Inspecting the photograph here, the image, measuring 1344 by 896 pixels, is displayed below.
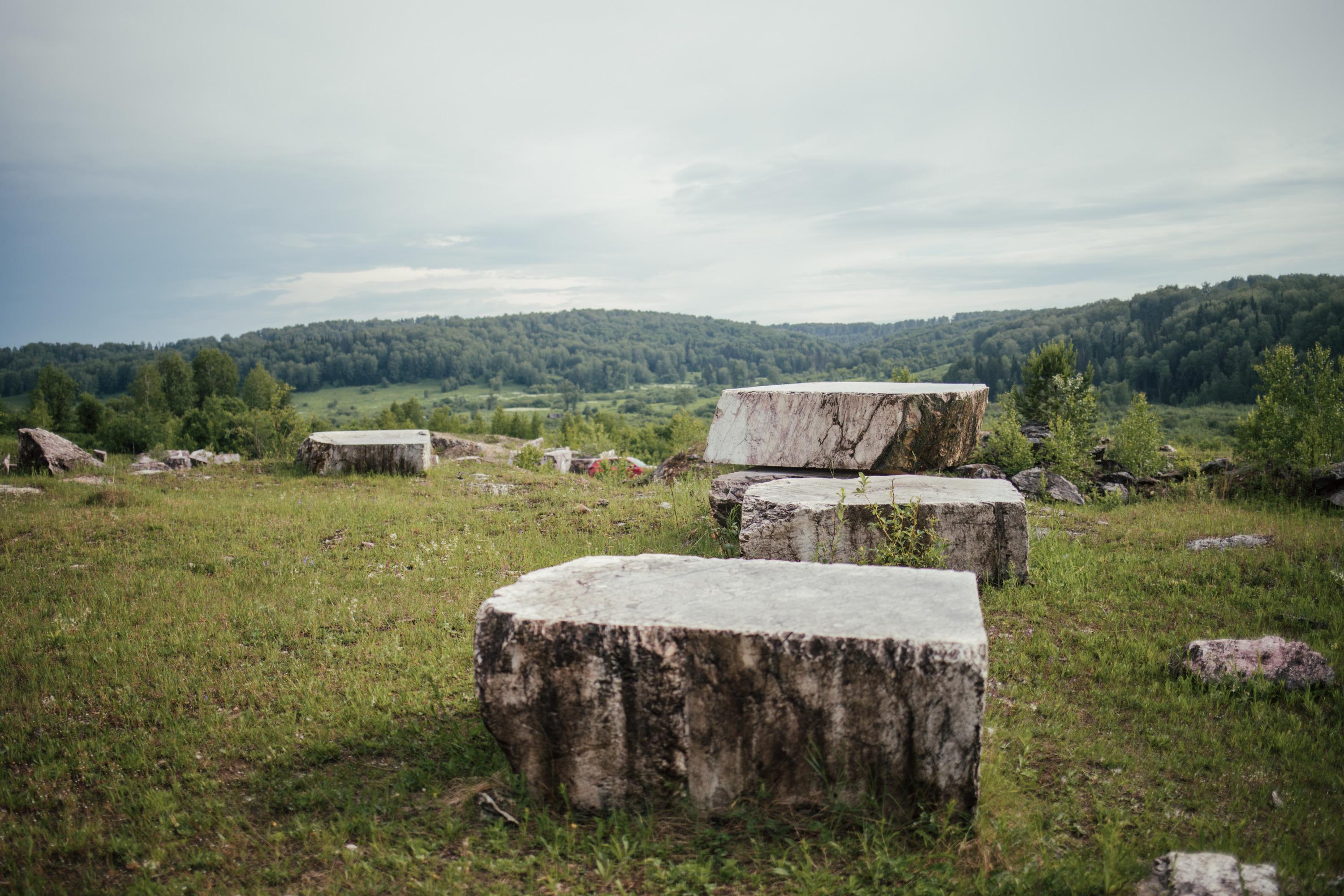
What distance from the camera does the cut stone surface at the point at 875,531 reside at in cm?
688

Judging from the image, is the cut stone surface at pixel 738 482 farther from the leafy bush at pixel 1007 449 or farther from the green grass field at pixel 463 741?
the leafy bush at pixel 1007 449

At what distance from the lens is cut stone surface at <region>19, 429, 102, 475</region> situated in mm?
13609

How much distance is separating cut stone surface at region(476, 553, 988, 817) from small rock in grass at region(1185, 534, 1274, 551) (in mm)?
6110

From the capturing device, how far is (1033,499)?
11250 millimetres

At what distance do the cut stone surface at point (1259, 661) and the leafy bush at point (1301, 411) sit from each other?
7.14 meters

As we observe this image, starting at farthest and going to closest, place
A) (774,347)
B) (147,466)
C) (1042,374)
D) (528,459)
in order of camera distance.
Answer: (774,347) → (528,459) → (1042,374) → (147,466)

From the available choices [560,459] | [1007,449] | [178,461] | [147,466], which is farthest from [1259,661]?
[560,459]

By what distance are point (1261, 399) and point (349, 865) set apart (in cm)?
1329

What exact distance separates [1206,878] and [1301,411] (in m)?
11.0

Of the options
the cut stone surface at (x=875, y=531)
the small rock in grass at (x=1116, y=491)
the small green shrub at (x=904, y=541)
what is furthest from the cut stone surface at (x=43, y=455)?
the small rock in grass at (x=1116, y=491)

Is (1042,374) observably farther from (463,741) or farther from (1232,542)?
(463,741)

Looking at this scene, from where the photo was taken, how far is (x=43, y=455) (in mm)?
13609

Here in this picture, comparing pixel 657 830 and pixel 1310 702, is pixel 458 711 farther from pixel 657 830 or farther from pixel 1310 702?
pixel 1310 702

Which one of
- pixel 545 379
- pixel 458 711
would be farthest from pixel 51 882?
pixel 545 379
